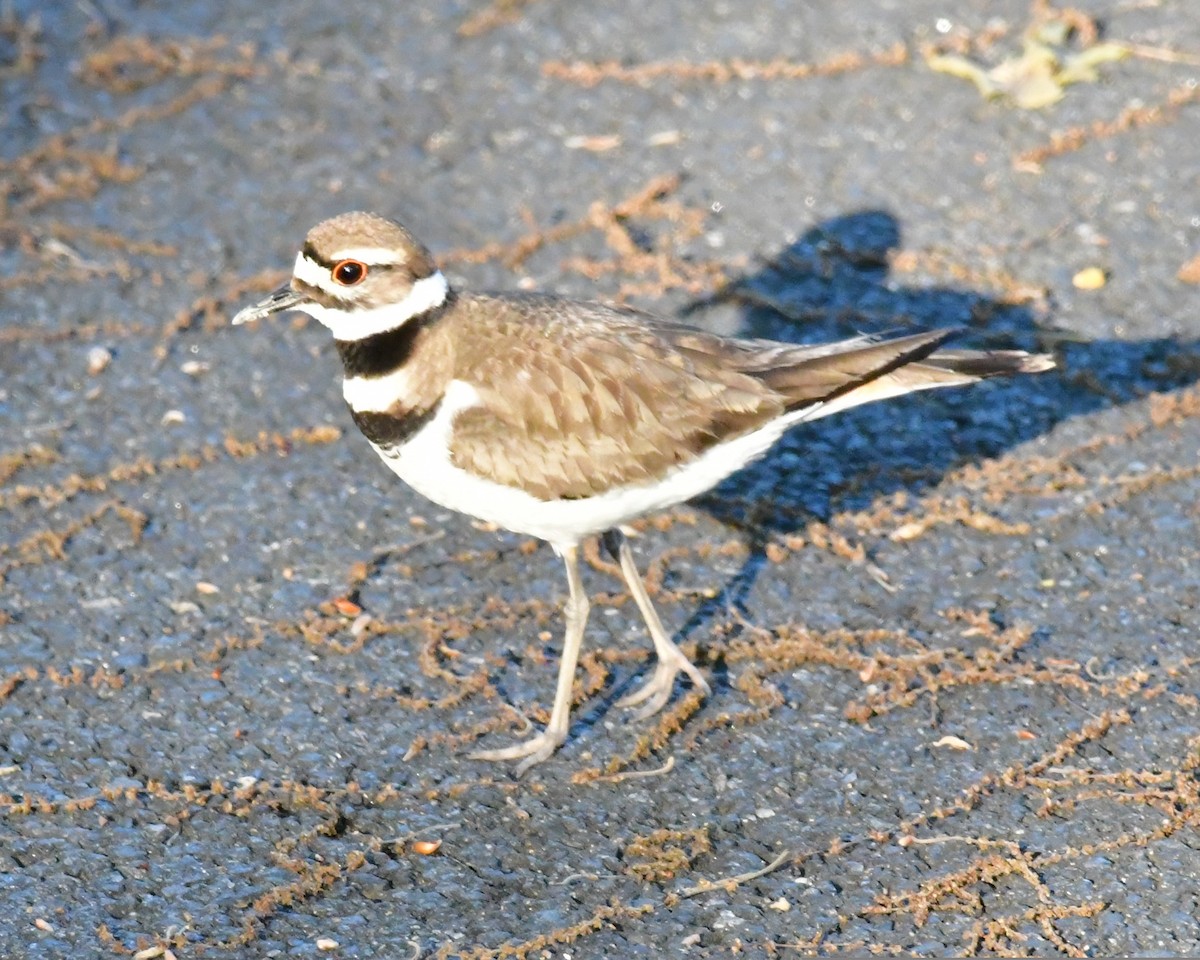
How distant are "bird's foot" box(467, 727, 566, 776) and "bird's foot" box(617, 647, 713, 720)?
32 centimetres

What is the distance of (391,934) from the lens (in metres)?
4.28

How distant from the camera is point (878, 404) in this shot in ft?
21.5

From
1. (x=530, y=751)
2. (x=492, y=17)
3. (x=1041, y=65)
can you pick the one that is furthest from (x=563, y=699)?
(x=492, y=17)

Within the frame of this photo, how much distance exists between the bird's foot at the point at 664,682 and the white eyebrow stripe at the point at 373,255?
1560 millimetres

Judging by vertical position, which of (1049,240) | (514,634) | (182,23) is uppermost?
(182,23)

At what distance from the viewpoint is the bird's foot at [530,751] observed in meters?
4.92

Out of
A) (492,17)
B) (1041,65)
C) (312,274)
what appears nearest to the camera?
(312,274)

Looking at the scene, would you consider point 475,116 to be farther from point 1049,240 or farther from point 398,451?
point 398,451

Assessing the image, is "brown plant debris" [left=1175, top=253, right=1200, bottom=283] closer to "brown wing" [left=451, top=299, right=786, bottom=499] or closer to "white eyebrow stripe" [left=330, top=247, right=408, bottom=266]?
"brown wing" [left=451, top=299, right=786, bottom=499]

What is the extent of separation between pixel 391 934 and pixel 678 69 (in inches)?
205

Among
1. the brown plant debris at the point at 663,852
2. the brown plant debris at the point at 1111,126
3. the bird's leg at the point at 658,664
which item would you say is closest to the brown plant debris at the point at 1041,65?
the brown plant debris at the point at 1111,126

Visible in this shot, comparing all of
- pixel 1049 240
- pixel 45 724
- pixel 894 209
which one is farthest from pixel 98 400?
pixel 1049 240

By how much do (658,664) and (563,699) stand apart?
45cm

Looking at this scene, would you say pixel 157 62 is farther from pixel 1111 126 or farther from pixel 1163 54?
pixel 1163 54
